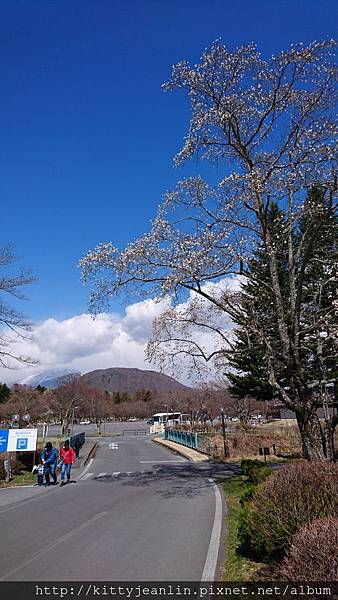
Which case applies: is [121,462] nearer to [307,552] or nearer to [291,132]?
[291,132]

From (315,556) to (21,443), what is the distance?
20608mm

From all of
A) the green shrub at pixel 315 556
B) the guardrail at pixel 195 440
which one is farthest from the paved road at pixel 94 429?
the green shrub at pixel 315 556

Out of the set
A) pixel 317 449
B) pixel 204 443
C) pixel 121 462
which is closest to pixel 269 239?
pixel 317 449

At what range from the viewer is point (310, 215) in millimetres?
13227

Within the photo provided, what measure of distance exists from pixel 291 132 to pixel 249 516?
11299 millimetres

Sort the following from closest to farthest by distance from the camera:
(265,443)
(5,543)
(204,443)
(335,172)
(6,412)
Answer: (5,543) → (335,172) → (204,443) → (265,443) → (6,412)

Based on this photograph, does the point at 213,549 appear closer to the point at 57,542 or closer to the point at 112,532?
the point at 112,532

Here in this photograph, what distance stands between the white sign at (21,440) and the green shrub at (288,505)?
57.9ft

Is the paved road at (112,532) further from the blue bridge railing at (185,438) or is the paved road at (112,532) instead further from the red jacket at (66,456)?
the blue bridge railing at (185,438)

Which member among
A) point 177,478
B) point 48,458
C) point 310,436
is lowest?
point 177,478

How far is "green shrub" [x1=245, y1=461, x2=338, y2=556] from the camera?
6109 millimetres

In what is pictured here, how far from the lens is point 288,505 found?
6.30 meters

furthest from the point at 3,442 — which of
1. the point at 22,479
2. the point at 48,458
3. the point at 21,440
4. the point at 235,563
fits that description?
the point at 235,563

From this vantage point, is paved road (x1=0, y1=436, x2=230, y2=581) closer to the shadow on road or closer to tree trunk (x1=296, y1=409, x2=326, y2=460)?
the shadow on road
